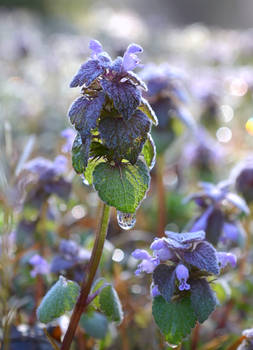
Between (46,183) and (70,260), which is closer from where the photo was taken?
(70,260)

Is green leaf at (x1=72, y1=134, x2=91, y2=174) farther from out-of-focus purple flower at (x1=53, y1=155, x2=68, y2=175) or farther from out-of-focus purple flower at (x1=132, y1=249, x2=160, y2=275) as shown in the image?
out-of-focus purple flower at (x1=53, y1=155, x2=68, y2=175)

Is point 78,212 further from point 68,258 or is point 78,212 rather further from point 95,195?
point 68,258

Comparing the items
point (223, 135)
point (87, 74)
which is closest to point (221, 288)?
point (87, 74)

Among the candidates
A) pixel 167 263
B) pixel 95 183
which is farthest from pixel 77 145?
pixel 167 263

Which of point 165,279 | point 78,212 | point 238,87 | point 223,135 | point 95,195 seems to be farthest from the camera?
point 238,87

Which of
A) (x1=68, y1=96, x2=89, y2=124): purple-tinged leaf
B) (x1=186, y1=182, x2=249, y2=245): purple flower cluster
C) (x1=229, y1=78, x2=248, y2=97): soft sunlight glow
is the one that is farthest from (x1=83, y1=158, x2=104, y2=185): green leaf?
Answer: (x1=229, y1=78, x2=248, y2=97): soft sunlight glow

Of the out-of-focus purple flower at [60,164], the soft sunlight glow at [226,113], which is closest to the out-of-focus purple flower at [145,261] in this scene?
the out-of-focus purple flower at [60,164]
